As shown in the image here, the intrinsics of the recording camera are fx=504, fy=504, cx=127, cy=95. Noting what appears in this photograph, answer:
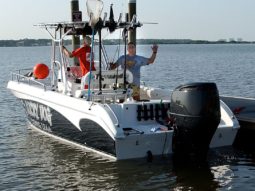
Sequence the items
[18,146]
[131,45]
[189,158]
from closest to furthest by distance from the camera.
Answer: [189,158]
[131,45]
[18,146]

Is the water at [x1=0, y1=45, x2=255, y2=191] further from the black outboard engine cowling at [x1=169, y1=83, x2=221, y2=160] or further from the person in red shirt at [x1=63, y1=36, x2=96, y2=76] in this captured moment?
the person in red shirt at [x1=63, y1=36, x2=96, y2=76]

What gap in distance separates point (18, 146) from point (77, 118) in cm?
242

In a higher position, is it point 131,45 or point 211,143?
point 131,45

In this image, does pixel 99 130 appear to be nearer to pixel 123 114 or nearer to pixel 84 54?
pixel 123 114

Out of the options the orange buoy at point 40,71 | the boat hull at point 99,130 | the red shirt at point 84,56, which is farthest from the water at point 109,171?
the orange buoy at point 40,71

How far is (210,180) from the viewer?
9.06 m

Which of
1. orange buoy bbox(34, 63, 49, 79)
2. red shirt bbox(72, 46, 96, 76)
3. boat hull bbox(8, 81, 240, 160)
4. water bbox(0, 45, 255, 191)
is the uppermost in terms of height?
red shirt bbox(72, 46, 96, 76)

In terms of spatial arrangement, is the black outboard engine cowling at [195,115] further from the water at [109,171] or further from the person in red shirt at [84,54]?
the person in red shirt at [84,54]

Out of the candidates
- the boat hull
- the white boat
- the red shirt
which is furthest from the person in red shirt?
the boat hull

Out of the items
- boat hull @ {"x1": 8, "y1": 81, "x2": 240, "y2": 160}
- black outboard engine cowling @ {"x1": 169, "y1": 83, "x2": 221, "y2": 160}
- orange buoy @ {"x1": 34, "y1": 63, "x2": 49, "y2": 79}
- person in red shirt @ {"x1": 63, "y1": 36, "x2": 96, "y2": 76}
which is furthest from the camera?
orange buoy @ {"x1": 34, "y1": 63, "x2": 49, "y2": 79}

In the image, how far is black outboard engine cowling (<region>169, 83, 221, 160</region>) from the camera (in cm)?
889

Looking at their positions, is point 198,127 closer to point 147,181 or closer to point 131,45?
point 147,181

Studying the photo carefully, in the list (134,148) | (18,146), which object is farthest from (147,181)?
(18,146)

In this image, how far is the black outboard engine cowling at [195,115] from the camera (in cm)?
889
